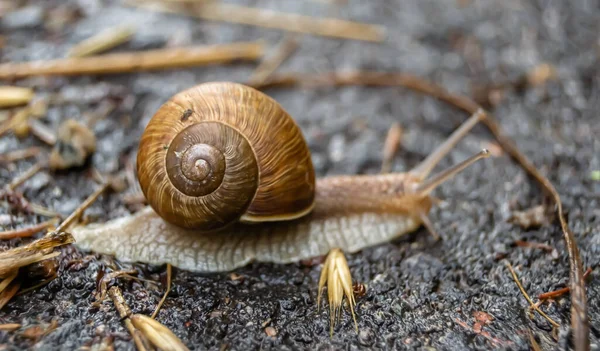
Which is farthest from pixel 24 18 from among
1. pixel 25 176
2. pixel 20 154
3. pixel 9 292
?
pixel 9 292

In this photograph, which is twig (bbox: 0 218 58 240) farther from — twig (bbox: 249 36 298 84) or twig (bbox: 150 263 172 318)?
twig (bbox: 249 36 298 84)

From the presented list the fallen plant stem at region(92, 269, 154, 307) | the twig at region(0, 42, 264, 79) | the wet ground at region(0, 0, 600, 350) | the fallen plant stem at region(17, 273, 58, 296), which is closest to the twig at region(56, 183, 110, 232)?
the wet ground at region(0, 0, 600, 350)

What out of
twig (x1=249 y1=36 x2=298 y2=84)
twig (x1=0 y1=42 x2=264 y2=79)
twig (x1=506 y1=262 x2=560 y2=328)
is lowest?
twig (x1=506 y1=262 x2=560 y2=328)

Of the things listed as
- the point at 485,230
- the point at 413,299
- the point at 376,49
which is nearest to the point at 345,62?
the point at 376,49

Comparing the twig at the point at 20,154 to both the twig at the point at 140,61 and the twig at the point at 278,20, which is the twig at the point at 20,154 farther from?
the twig at the point at 278,20

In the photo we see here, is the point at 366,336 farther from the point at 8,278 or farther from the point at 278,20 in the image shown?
the point at 278,20

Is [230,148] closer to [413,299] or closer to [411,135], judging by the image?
[413,299]

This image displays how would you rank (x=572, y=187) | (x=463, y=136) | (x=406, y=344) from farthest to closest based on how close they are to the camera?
(x=463, y=136) → (x=572, y=187) → (x=406, y=344)
